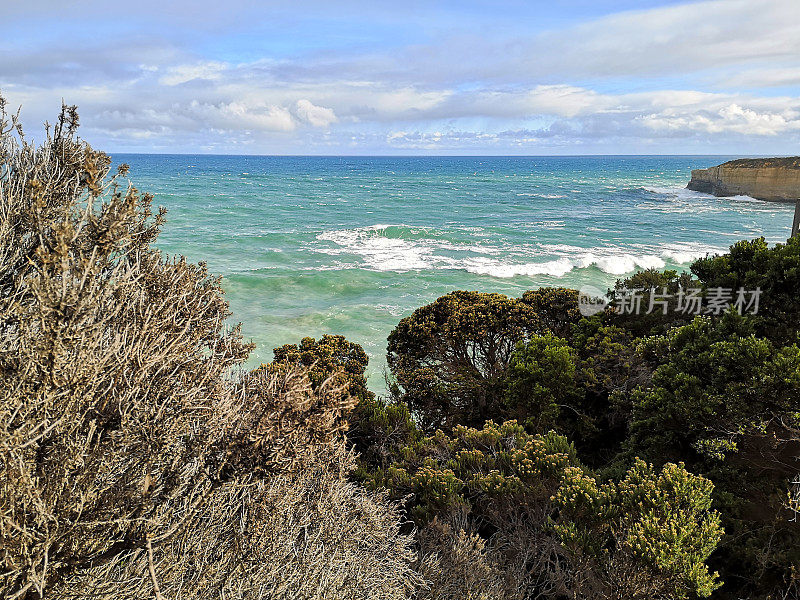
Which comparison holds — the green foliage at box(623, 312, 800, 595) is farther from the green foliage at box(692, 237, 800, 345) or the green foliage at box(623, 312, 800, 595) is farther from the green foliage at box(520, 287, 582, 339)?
the green foliage at box(520, 287, 582, 339)

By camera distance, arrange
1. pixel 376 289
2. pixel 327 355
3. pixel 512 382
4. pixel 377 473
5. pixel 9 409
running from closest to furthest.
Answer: pixel 9 409, pixel 377 473, pixel 512 382, pixel 327 355, pixel 376 289

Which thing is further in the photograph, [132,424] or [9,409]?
[132,424]

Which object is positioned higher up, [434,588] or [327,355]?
[327,355]

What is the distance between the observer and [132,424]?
4.05m

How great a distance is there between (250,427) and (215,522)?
0.80m

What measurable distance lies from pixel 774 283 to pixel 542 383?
3.70m

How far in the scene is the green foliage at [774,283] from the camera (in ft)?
24.8

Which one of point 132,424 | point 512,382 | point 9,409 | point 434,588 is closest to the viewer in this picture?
point 9,409

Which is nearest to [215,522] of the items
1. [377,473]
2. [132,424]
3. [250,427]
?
[250,427]

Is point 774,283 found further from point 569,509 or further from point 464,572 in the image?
point 464,572

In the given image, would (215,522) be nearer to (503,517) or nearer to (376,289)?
(503,517)

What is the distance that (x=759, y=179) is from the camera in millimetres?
58875

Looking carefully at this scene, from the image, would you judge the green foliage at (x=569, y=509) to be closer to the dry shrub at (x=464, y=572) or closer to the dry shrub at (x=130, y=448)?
the dry shrub at (x=464, y=572)

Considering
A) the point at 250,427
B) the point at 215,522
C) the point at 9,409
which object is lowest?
the point at 215,522
